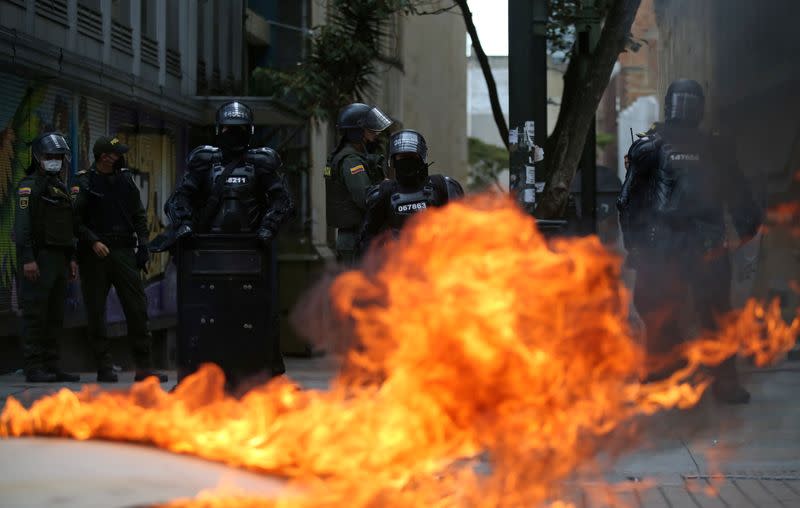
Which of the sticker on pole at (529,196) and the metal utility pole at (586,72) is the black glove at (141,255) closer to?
the sticker on pole at (529,196)

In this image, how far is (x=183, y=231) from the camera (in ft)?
27.8

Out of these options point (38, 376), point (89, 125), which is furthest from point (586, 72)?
point (89, 125)

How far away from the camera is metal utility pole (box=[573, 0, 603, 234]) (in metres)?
11.7

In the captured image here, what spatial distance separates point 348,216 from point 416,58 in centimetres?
3451

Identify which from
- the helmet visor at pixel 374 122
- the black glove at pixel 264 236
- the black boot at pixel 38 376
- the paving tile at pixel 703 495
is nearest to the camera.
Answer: the paving tile at pixel 703 495

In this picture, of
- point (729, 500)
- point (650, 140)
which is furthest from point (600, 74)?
point (729, 500)

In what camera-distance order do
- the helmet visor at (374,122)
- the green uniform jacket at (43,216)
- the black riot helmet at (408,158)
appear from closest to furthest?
the black riot helmet at (408,158) < the helmet visor at (374,122) < the green uniform jacket at (43,216)

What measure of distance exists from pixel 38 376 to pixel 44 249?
0.94 meters

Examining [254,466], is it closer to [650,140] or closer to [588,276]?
[588,276]

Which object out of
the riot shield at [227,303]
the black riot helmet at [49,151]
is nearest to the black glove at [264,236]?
the riot shield at [227,303]

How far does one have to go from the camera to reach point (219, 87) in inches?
868

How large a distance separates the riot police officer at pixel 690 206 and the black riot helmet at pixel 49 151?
409cm

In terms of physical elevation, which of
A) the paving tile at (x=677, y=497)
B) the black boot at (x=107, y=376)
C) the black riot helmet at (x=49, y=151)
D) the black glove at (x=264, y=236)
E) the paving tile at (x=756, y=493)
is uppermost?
the black riot helmet at (x=49, y=151)

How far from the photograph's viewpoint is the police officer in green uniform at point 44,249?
10.2 m
